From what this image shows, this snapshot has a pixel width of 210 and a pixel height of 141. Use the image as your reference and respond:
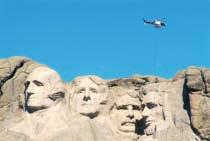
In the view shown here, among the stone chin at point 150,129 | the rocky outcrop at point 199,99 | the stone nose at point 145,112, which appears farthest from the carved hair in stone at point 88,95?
the rocky outcrop at point 199,99

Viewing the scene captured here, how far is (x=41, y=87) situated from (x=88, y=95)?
97cm

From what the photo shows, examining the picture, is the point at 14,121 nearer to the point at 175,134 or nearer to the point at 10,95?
the point at 10,95

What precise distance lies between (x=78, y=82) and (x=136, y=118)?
4.64 feet

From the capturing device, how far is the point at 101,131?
17.3 meters

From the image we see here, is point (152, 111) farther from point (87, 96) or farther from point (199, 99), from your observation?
point (87, 96)

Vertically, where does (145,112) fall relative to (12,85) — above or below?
below

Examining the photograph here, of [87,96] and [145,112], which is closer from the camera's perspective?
[145,112]

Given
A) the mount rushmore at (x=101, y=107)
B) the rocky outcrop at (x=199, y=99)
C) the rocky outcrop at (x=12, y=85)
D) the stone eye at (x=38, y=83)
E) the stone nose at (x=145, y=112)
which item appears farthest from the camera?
the rocky outcrop at (x=12, y=85)

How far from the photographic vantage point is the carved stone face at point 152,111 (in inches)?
682

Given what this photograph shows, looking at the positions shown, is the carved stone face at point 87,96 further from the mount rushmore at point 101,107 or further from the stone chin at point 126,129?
the stone chin at point 126,129

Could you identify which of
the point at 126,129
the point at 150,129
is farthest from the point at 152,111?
the point at 126,129

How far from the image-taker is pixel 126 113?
17.7 m

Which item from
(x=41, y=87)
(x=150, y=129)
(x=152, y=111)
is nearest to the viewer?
(x=150, y=129)

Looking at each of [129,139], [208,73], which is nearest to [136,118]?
[129,139]
